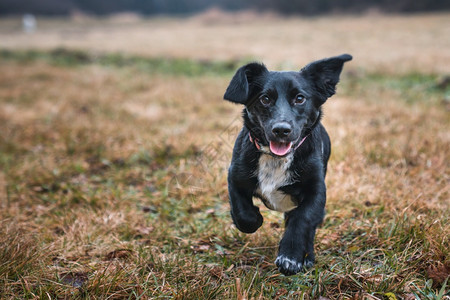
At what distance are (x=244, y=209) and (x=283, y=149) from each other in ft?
1.55

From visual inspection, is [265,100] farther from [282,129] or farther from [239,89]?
[282,129]

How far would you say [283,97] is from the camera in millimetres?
2689

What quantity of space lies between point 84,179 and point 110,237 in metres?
1.82

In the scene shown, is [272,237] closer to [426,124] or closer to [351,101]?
[426,124]

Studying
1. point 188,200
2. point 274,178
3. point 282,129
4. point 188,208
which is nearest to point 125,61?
point 188,200

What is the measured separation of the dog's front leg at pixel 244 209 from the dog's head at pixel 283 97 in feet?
1.17

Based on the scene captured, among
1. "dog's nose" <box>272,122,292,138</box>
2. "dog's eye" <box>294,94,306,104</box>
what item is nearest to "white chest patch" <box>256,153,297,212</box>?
"dog's nose" <box>272,122,292,138</box>

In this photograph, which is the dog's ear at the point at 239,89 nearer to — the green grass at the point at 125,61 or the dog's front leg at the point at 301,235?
the dog's front leg at the point at 301,235

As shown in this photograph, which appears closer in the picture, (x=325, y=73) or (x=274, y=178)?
(x=274, y=178)

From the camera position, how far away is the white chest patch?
265 centimetres

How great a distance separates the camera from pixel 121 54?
17266mm

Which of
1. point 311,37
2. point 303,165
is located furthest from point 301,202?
point 311,37

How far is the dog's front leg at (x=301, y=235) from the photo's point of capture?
231cm

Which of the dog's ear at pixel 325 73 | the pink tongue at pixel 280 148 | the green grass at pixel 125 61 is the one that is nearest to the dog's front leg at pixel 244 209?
the pink tongue at pixel 280 148
